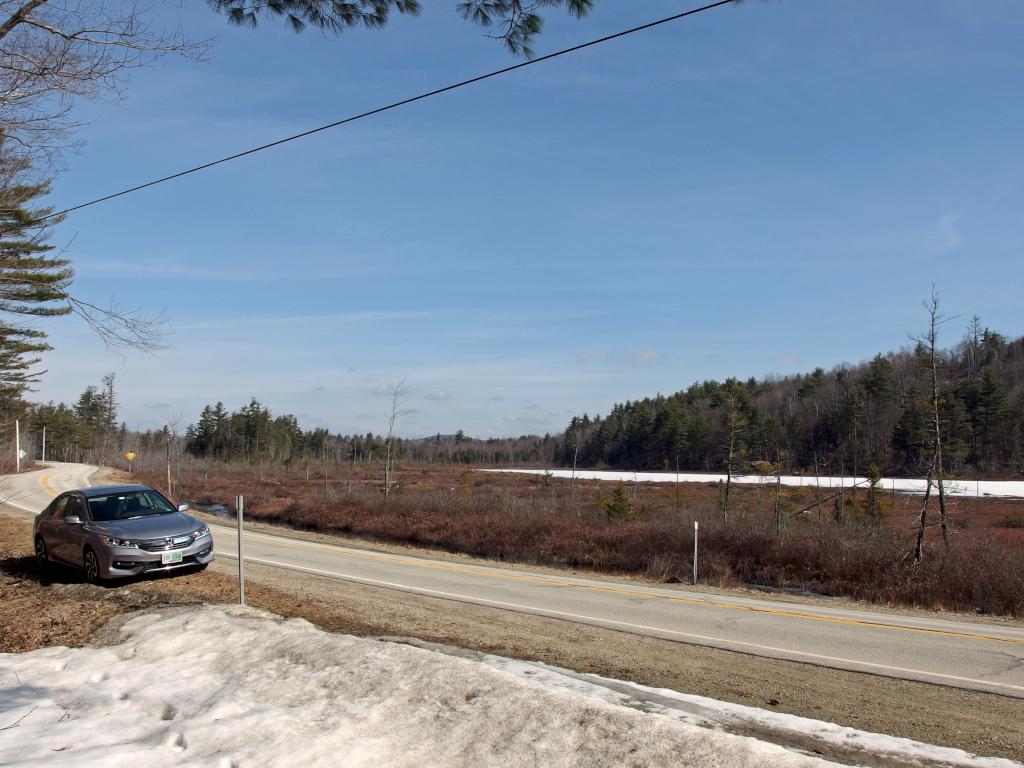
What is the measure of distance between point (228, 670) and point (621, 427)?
423 feet

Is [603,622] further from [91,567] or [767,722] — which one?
[91,567]

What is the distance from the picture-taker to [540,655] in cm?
813

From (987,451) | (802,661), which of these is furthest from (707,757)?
(987,451)

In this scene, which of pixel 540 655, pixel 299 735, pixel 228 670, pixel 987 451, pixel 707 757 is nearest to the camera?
pixel 707 757

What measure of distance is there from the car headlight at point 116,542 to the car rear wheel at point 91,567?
344mm

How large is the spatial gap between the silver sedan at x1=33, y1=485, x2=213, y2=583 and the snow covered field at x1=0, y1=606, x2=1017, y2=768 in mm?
4382

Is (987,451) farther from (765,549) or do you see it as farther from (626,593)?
(626,593)

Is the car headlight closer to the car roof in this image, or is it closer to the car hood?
the car hood

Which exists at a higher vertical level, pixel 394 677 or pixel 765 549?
pixel 394 677

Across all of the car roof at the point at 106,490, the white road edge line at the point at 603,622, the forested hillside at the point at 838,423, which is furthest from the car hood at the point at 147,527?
the forested hillside at the point at 838,423

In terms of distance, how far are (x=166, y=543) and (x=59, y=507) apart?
310cm

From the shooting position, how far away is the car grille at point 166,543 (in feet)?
38.7

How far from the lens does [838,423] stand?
8938 centimetres

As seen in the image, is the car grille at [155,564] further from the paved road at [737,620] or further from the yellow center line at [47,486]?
the yellow center line at [47,486]
